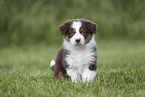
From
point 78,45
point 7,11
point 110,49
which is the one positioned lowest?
point 110,49

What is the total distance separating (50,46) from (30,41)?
3.18 feet

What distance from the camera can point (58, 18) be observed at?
35.9ft

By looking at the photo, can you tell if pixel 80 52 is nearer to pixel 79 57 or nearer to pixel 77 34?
pixel 79 57

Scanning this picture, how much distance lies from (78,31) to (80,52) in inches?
15.4

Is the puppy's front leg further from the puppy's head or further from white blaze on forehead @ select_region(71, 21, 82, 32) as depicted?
white blaze on forehead @ select_region(71, 21, 82, 32)

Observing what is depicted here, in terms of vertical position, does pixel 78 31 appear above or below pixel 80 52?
above

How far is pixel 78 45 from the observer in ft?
11.8

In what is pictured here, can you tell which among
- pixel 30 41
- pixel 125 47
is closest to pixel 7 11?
pixel 30 41

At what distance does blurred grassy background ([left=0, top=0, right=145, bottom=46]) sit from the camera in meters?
9.88

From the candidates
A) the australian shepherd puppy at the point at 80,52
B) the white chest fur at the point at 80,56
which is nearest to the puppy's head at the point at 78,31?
the australian shepherd puppy at the point at 80,52

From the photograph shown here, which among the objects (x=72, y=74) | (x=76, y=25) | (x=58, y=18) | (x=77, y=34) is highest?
(x=58, y=18)

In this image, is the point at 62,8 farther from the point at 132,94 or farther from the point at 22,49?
the point at 132,94

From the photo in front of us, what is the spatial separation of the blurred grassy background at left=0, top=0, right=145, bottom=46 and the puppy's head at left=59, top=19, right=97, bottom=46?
20.4 feet

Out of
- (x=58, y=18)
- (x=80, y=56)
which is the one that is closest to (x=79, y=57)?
(x=80, y=56)
